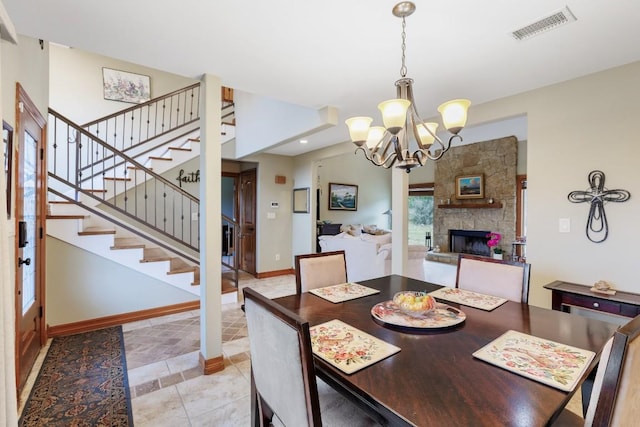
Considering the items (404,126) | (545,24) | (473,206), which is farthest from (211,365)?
(473,206)

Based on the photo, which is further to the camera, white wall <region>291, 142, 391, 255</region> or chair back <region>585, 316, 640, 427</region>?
white wall <region>291, 142, 391, 255</region>

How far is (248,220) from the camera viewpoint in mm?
6230

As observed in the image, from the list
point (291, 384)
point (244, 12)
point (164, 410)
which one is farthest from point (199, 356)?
point (244, 12)

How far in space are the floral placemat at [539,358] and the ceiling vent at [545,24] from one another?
1.80 m

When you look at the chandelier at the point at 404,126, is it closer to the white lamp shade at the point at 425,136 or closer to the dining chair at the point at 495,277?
the white lamp shade at the point at 425,136

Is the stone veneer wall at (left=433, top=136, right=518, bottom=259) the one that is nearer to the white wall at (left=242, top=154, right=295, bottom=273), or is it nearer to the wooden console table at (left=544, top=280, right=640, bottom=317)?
the white wall at (left=242, top=154, right=295, bottom=273)

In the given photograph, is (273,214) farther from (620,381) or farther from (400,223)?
(620,381)

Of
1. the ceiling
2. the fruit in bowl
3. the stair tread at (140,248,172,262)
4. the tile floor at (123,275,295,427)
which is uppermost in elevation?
the ceiling

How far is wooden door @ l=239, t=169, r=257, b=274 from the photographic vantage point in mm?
6031

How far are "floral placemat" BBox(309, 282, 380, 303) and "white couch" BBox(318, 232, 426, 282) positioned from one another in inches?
91.2

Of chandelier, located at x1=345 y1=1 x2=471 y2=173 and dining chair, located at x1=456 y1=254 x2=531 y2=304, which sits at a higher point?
chandelier, located at x1=345 y1=1 x2=471 y2=173

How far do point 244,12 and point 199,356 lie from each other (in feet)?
8.68

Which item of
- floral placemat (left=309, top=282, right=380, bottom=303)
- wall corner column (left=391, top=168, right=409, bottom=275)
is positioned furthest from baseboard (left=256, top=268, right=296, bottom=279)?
floral placemat (left=309, top=282, right=380, bottom=303)

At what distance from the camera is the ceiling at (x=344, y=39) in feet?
5.60
